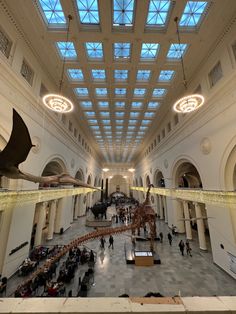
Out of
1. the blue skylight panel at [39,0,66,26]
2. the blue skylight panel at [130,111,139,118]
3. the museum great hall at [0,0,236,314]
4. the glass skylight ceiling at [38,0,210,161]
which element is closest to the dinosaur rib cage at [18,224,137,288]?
the museum great hall at [0,0,236,314]

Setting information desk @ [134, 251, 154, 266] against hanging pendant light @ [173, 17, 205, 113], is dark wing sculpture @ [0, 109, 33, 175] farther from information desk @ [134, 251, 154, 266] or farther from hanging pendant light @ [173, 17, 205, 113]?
information desk @ [134, 251, 154, 266]


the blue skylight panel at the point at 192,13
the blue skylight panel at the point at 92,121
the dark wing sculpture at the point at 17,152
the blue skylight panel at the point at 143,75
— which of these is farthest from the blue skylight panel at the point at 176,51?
the blue skylight panel at the point at 92,121

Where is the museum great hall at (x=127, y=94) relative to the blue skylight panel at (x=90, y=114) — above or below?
below

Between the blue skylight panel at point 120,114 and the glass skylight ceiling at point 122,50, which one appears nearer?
the glass skylight ceiling at point 122,50

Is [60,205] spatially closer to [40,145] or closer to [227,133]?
[40,145]

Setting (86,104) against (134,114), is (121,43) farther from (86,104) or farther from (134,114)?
(134,114)

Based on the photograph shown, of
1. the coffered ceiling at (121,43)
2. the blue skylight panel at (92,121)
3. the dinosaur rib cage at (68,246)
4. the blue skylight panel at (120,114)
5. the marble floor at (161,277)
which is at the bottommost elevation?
the marble floor at (161,277)

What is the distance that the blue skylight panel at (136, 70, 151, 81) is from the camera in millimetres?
9730

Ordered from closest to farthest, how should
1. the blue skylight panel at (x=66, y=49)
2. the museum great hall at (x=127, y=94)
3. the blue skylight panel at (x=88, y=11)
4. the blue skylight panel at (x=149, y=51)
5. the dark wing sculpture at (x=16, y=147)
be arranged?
the dark wing sculpture at (x=16, y=147), the blue skylight panel at (x=88, y=11), the museum great hall at (x=127, y=94), the blue skylight panel at (x=66, y=49), the blue skylight panel at (x=149, y=51)

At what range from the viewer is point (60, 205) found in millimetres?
13312

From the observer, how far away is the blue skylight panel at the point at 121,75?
→ 9.75 m

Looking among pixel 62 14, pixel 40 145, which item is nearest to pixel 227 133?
pixel 62 14

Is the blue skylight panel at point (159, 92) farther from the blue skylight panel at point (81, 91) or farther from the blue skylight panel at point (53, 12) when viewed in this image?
the blue skylight panel at point (53, 12)

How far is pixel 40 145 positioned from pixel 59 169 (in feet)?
16.4
